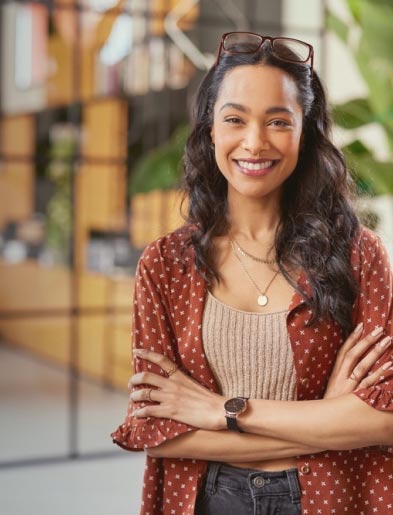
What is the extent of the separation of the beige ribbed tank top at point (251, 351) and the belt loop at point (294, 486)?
12 centimetres

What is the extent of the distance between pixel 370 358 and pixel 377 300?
0.09 m

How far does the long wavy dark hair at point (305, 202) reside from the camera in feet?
4.72

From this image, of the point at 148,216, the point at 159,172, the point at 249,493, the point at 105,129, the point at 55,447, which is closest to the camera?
the point at 249,493

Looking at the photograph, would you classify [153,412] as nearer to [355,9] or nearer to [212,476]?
[212,476]

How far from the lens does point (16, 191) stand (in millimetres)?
4980

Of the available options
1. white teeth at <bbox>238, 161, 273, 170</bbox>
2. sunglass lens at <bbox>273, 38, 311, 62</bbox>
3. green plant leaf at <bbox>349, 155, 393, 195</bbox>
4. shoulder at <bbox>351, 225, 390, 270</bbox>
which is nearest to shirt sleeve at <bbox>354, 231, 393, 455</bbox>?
shoulder at <bbox>351, 225, 390, 270</bbox>

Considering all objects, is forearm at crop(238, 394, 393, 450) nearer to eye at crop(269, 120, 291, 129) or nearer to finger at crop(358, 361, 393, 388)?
finger at crop(358, 361, 393, 388)

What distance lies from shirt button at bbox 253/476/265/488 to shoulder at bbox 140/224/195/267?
0.36 meters

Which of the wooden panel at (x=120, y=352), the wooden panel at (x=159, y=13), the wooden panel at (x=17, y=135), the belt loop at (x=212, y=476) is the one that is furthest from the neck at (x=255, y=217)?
the wooden panel at (x=120, y=352)

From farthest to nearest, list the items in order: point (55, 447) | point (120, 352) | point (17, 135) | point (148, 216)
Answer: point (120, 352) < point (148, 216) < point (55, 447) < point (17, 135)

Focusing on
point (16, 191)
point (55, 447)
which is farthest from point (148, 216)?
point (55, 447)

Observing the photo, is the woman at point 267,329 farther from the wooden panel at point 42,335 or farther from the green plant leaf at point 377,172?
the wooden panel at point 42,335

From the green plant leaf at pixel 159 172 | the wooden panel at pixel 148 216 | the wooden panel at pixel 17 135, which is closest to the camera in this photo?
the green plant leaf at pixel 159 172

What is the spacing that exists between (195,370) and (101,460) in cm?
375
